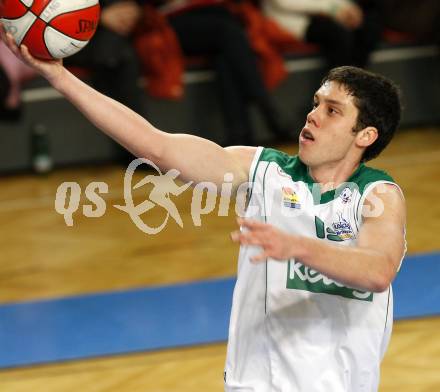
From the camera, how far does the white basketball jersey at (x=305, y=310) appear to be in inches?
110

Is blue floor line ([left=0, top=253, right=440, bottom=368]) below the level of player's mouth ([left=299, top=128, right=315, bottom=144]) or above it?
below

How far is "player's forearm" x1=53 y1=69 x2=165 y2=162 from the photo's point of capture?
2691 mm

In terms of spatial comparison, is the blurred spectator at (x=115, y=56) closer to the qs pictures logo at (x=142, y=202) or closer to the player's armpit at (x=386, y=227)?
the qs pictures logo at (x=142, y=202)

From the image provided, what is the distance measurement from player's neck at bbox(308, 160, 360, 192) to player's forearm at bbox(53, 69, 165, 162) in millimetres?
479

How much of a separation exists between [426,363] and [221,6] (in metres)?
4.18

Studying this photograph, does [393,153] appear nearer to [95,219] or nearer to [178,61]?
[178,61]

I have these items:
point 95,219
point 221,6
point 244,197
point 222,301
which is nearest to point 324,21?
point 221,6

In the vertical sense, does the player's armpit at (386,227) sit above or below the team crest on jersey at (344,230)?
above

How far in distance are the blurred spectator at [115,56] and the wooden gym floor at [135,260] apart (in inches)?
25.7

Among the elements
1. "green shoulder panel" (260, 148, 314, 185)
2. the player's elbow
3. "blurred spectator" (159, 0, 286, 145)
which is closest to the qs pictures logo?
"blurred spectator" (159, 0, 286, 145)

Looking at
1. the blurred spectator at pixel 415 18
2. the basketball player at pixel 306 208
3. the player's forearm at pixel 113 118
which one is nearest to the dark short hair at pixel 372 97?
the basketball player at pixel 306 208

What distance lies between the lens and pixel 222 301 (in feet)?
16.3

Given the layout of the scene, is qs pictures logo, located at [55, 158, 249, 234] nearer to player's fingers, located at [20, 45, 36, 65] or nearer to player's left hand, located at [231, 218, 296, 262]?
player's fingers, located at [20, 45, 36, 65]

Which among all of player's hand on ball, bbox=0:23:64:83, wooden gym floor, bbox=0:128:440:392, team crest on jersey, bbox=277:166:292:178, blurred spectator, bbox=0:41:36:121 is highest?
player's hand on ball, bbox=0:23:64:83
